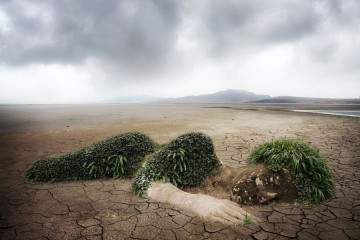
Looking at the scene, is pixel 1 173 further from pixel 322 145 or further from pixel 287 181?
pixel 322 145

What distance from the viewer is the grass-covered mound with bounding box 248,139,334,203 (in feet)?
15.1

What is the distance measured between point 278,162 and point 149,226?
2.76 meters

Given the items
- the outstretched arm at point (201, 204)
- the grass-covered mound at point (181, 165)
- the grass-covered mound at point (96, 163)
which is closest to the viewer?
the outstretched arm at point (201, 204)

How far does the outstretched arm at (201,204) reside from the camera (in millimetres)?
3930

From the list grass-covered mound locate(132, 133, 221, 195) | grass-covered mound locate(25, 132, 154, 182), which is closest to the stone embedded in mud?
grass-covered mound locate(132, 133, 221, 195)

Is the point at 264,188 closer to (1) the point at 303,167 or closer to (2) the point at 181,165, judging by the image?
(1) the point at 303,167

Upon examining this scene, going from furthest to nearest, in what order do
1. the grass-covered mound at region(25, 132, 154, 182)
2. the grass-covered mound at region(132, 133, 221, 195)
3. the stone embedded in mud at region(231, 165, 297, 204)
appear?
the grass-covered mound at region(25, 132, 154, 182), the grass-covered mound at region(132, 133, 221, 195), the stone embedded in mud at region(231, 165, 297, 204)

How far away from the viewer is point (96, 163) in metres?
6.00

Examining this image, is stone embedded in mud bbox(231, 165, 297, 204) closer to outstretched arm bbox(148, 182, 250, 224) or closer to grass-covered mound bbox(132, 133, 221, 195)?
outstretched arm bbox(148, 182, 250, 224)

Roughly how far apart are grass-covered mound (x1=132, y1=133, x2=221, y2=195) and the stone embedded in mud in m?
0.91

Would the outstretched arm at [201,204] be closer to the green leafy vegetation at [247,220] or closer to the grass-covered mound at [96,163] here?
the green leafy vegetation at [247,220]

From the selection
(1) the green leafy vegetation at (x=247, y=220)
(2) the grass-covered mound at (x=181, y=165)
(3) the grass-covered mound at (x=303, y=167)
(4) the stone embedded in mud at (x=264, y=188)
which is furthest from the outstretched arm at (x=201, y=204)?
(3) the grass-covered mound at (x=303, y=167)

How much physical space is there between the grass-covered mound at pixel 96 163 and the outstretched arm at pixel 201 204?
1.30m

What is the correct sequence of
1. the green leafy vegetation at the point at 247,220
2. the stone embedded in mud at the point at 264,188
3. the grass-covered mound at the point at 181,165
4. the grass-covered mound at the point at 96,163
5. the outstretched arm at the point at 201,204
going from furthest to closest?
the grass-covered mound at the point at 96,163
the grass-covered mound at the point at 181,165
the stone embedded in mud at the point at 264,188
the outstretched arm at the point at 201,204
the green leafy vegetation at the point at 247,220
